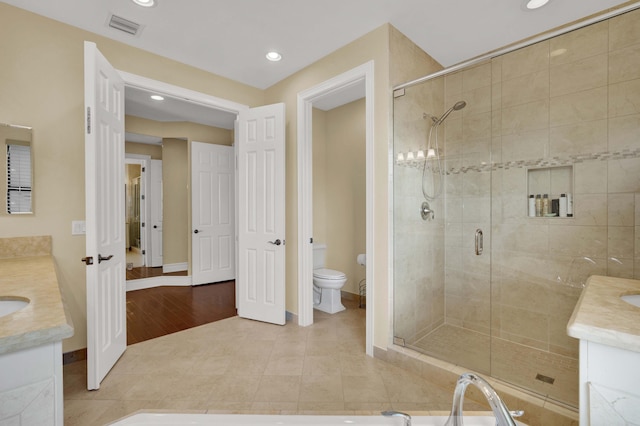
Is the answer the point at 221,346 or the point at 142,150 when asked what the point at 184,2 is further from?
the point at 142,150

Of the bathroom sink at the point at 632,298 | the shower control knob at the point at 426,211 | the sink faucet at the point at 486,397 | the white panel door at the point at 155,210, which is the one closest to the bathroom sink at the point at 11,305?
the sink faucet at the point at 486,397

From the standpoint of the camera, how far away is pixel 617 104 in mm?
2168

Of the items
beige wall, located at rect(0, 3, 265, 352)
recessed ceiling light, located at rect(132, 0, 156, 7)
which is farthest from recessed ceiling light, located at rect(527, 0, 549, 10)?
beige wall, located at rect(0, 3, 265, 352)

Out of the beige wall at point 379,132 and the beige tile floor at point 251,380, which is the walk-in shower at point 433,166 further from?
the beige tile floor at point 251,380

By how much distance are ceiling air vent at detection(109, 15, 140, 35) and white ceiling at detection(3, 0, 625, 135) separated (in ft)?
0.15

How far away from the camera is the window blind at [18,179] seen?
2.18 metres

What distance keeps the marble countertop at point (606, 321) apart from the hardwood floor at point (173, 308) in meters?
3.19

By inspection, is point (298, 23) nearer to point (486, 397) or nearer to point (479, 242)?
point (479, 242)

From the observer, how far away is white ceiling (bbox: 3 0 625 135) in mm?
2195

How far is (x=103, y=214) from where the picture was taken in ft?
7.02

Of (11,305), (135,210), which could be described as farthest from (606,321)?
(135,210)

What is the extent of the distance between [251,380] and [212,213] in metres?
3.41

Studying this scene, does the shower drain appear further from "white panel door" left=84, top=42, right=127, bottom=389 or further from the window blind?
the window blind

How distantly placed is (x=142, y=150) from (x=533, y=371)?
5689 mm
